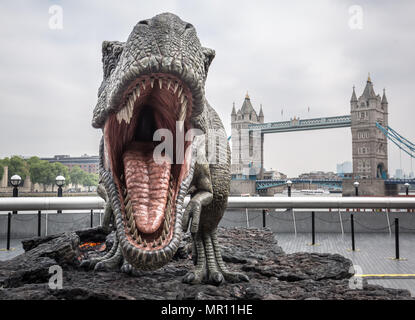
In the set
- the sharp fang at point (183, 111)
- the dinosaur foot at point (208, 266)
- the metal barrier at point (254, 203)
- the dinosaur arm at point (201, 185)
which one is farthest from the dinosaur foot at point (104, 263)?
the metal barrier at point (254, 203)

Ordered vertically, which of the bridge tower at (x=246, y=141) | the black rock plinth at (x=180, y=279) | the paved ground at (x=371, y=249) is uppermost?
the bridge tower at (x=246, y=141)

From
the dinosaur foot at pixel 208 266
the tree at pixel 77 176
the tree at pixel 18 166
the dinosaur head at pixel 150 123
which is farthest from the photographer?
the tree at pixel 18 166

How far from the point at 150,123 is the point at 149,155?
0.26 m

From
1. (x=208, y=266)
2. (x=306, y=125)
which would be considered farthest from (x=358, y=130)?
(x=208, y=266)

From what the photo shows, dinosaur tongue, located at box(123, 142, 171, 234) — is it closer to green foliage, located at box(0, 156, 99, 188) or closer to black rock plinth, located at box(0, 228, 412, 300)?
black rock plinth, located at box(0, 228, 412, 300)

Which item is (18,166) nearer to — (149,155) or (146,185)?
(149,155)

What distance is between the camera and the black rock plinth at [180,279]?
2.53m

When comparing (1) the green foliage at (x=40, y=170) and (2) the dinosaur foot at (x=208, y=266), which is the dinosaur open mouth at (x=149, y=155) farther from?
(1) the green foliage at (x=40, y=170)

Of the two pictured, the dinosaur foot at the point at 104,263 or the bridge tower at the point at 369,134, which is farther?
the bridge tower at the point at 369,134
